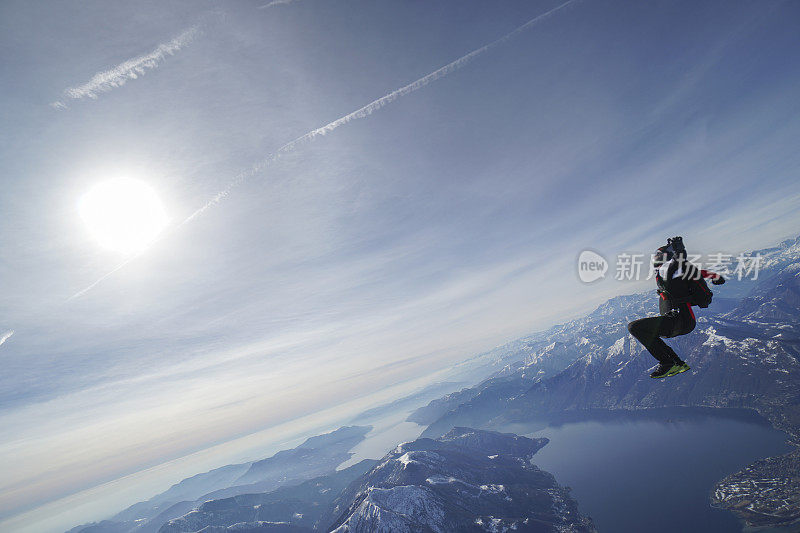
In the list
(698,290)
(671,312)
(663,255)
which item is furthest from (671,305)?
(663,255)

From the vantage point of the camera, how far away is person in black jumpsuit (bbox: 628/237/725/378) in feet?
38.3

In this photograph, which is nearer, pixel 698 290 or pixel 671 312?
pixel 698 290

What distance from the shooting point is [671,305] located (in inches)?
489

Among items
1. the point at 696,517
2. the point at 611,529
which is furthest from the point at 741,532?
the point at 611,529

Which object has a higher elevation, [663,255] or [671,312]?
[663,255]

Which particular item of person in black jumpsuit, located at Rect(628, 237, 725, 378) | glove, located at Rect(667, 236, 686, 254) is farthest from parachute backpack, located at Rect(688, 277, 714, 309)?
glove, located at Rect(667, 236, 686, 254)

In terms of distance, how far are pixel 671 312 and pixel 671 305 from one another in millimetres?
333

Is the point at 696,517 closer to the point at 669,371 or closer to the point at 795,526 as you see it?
the point at 795,526

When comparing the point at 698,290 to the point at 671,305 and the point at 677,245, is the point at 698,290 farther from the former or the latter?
the point at 677,245

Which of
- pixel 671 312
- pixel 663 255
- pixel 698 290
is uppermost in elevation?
pixel 663 255

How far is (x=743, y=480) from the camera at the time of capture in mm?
194500

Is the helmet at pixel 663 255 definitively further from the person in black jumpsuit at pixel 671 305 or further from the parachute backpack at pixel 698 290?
the parachute backpack at pixel 698 290

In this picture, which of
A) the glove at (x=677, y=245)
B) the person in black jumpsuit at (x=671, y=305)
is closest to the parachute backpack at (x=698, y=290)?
the person in black jumpsuit at (x=671, y=305)

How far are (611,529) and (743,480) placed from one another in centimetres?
9081
